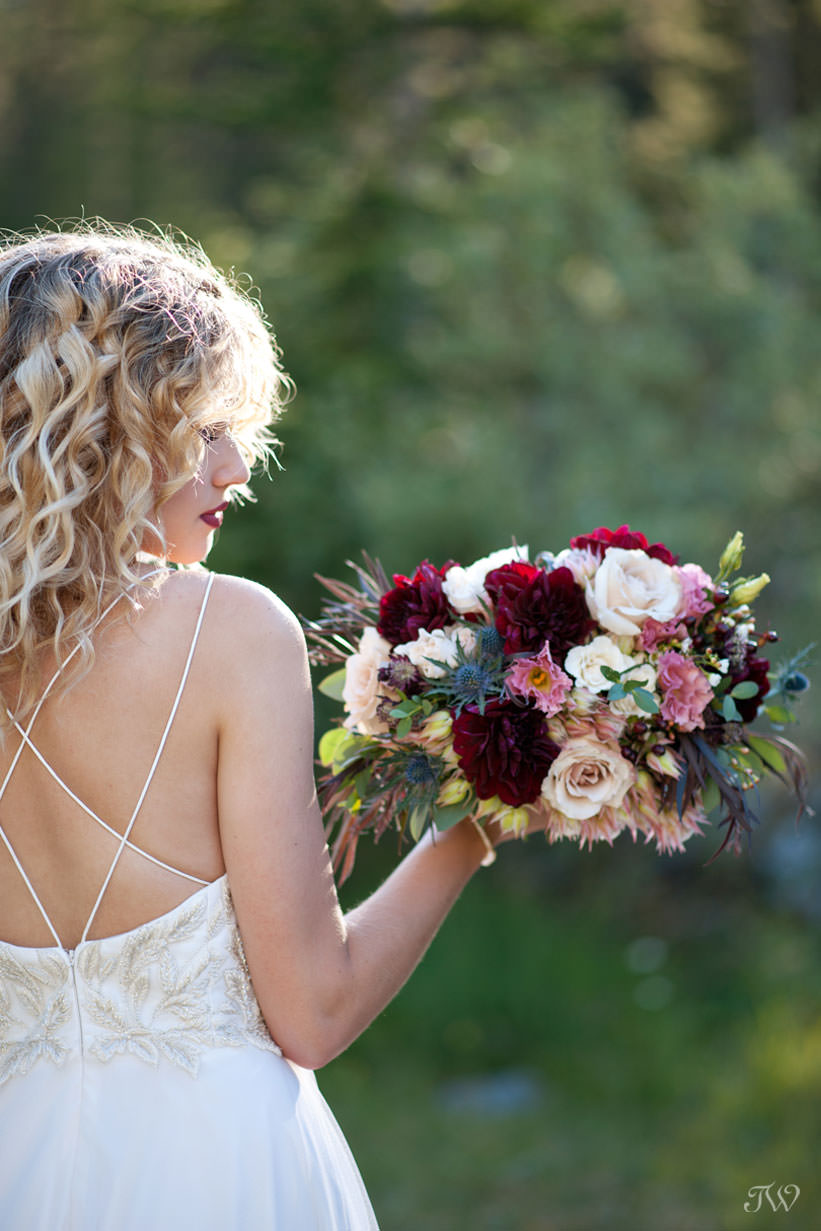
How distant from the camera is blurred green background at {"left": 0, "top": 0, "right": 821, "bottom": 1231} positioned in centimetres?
505

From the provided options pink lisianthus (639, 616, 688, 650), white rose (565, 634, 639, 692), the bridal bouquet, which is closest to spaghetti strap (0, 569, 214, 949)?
the bridal bouquet

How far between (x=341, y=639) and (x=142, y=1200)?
922 mm

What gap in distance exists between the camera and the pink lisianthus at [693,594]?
201 cm

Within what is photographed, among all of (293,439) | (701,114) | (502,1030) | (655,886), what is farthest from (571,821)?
(701,114)

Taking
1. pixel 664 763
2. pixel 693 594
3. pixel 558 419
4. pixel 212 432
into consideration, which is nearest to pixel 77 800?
pixel 212 432

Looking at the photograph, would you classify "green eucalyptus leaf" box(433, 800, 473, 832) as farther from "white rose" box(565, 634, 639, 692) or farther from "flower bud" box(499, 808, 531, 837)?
"white rose" box(565, 634, 639, 692)

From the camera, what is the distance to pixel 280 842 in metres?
1.65

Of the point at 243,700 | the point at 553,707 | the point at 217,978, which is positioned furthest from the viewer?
the point at 553,707

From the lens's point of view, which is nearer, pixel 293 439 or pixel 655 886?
pixel 655 886

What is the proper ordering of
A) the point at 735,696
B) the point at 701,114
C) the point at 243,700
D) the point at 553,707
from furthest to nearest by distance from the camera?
the point at 701,114
the point at 735,696
the point at 553,707
the point at 243,700

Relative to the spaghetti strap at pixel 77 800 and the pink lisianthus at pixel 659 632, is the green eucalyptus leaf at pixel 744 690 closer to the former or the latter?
the pink lisianthus at pixel 659 632

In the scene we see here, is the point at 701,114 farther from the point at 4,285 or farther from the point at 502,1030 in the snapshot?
the point at 4,285

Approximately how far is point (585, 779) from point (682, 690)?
21cm

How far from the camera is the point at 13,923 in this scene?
178cm
